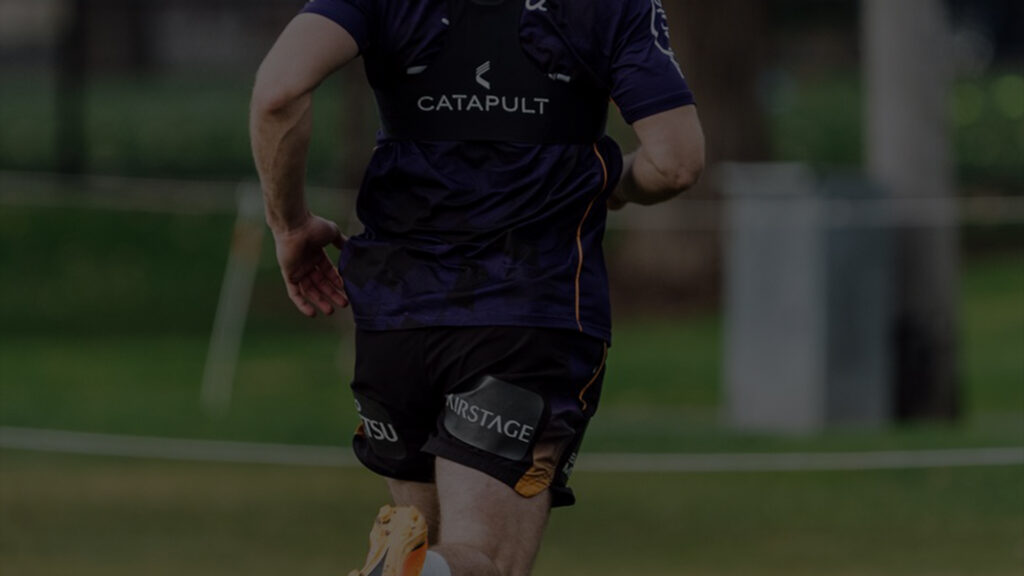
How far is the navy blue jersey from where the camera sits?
4.23 meters

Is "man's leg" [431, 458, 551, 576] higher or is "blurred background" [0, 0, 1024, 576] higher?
"man's leg" [431, 458, 551, 576]

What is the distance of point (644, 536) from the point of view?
7.94 meters

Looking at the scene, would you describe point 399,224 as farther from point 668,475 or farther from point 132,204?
point 132,204

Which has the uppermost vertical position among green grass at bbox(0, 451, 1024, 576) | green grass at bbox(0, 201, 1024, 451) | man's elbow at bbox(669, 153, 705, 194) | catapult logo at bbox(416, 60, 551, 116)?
catapult logo at bbox(416, 60, 551, 116)

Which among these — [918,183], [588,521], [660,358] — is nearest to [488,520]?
[588,521]

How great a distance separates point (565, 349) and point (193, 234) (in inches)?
595

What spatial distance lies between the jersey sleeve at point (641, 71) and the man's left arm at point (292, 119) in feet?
1.77

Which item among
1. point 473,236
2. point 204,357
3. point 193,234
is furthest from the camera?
point 193,234

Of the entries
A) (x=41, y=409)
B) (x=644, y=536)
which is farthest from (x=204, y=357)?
(x=644, y=536)

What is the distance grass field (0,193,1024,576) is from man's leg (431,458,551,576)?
9.62 ft

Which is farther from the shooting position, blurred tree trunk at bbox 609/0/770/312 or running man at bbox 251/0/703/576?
blurred tree trunk at bbox 609/0/770/312

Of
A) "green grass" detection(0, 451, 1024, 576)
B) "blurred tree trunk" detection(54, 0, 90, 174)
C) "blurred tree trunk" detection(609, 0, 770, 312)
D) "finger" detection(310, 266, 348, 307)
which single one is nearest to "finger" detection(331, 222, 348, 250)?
"finger" detection(310, 266, 348, 307)

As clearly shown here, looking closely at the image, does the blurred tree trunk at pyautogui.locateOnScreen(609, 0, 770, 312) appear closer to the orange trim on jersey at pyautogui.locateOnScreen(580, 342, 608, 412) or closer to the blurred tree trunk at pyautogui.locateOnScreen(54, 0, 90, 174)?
the blurred tree trunk at pyautogui.locateOnScreen(54, 0, 90, 174)

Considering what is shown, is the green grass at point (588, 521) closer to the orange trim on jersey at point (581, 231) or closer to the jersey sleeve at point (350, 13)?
the orange trim on jersey at point (581, 231)
